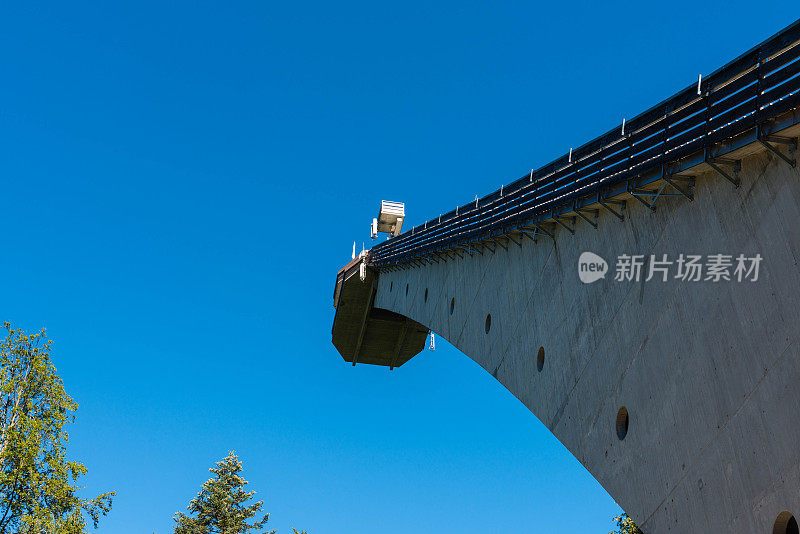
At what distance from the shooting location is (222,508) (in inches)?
1692

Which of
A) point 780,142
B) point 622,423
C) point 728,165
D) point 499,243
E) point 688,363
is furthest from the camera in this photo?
point 499,243

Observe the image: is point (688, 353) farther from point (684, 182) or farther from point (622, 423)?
point (684, 182)

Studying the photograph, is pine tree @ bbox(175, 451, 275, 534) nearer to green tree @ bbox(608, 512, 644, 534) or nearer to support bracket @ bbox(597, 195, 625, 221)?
green tree @ bbox(608, 512, 644, 534)

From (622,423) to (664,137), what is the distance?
4.16m

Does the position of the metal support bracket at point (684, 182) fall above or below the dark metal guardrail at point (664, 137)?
below

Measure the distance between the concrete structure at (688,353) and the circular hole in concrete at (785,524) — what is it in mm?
13

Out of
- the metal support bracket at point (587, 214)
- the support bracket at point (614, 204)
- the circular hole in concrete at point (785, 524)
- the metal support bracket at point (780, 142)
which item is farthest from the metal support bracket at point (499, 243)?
the circular hole in concrete at point (785, 524)

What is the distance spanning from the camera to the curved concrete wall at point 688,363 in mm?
6641

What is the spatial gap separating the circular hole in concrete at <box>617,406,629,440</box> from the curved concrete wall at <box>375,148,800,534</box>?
10 cm

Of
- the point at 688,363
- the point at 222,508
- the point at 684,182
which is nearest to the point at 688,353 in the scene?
the point at 688,363

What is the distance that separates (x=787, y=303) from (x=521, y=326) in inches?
318

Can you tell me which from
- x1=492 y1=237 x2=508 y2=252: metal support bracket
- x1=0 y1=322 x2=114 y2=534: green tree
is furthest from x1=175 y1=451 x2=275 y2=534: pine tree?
x1=492 y1=237 x2=508 y2=252: metal support bracket

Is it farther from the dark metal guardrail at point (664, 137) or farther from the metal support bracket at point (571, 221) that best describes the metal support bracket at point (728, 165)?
the metal support bracket at point (571, 221)

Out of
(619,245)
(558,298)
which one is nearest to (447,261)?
(558,298)
